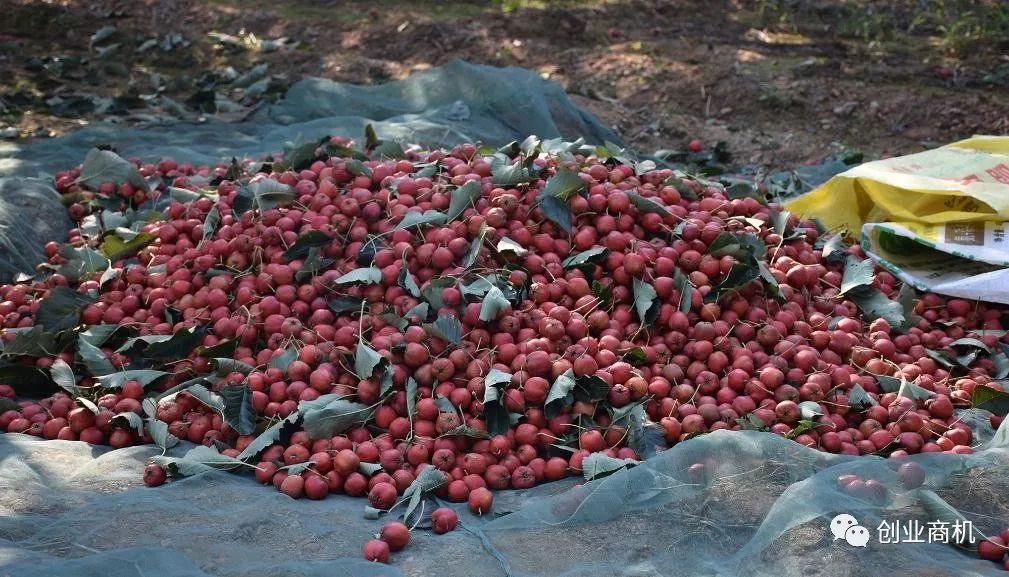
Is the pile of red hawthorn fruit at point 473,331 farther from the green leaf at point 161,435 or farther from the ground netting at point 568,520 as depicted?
the ground netting at point 568,520

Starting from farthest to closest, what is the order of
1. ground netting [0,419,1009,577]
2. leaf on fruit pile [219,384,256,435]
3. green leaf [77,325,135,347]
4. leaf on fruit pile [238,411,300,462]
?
green leaf [77,325,135,347] < leaf on fruit pile [219,384,256,435] < leaf on fruit pile [238,411,300,462] < ground netting [0,419,1009,577]

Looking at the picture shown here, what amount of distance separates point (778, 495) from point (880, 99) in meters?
5.10

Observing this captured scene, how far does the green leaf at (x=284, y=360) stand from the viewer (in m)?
3.15

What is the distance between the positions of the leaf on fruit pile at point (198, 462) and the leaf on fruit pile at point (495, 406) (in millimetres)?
754

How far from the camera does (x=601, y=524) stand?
2449 millimetres

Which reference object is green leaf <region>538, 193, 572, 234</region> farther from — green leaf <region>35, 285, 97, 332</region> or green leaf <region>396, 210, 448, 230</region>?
green leaf <region>35, 285, 97, 332</region>

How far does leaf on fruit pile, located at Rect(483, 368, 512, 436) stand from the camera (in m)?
2.92

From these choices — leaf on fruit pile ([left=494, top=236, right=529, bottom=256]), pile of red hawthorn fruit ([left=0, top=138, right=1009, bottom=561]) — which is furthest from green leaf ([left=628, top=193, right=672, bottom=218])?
leaf on fruit pile ([left=494, top=236, right=529, bottom=256])

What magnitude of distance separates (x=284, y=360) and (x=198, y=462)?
49 centimetres

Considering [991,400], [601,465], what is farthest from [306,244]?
[991,400]

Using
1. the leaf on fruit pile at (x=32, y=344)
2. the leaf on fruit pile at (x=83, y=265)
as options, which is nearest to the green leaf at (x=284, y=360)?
the leaf on fruit pile at (x=32, y=344)

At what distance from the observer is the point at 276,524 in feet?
8.23

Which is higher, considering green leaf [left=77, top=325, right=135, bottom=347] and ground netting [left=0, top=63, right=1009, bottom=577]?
green leaf [left=77, top=325, right=135, bottom=347]

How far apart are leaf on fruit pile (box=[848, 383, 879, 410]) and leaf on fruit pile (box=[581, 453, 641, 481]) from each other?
827mm
